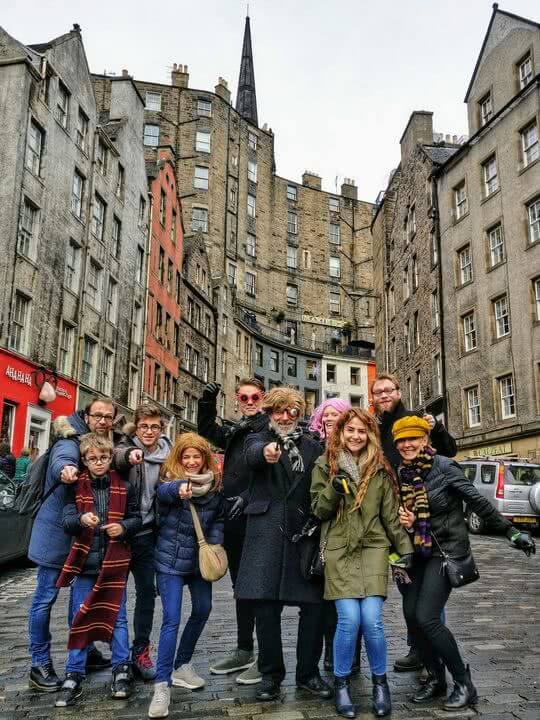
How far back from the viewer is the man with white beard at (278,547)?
14.2 feet

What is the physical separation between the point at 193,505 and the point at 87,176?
2427 cm

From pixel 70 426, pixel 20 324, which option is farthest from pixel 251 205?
pixel 70 426

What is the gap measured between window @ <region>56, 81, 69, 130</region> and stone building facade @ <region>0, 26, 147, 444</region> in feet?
0.15

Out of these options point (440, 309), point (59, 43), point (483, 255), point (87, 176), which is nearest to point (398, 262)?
point (440, 309)

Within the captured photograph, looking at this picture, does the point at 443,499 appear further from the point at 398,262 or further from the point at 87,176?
the point at 398,262

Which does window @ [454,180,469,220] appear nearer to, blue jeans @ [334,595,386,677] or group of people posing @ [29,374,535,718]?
group of people posing @ [29,374,535,718]

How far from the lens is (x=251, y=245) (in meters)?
58.8

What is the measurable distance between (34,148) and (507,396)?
19.2 m

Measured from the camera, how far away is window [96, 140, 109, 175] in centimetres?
2779

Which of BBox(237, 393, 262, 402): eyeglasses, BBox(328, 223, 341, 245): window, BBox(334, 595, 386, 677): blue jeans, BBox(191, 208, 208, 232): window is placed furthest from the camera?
BBox(328, 223, 341, 245): window

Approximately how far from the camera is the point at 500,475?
17.2m

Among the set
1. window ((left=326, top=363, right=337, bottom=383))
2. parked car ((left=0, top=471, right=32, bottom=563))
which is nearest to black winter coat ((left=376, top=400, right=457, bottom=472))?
parked car ((left=0, top=471, right=32, bottom=563))

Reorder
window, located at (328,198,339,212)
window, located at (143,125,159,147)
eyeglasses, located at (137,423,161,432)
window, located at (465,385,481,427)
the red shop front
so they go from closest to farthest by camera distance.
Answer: eyeglasses, located at (137,423,161,432), the red shop front, window, located at (465,385,481,427), window, located at (143,125,159,147), window, located at (328,198,339,212)

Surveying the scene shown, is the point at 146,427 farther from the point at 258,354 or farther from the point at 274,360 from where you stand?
the point at 274,360
